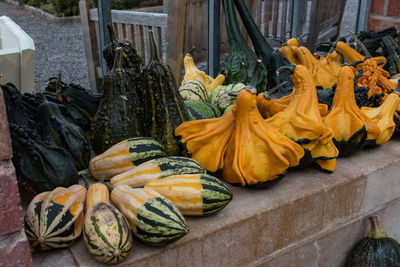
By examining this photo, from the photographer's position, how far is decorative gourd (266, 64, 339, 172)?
1718mm

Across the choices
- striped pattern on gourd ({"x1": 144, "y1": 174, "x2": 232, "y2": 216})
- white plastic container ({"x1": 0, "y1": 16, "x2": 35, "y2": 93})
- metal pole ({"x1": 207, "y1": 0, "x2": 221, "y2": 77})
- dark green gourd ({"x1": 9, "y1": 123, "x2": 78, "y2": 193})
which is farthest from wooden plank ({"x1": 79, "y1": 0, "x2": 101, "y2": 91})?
striped pattern on gourd ({"x1": 144, "y1": 174, "x2": 232, "y2": 216})

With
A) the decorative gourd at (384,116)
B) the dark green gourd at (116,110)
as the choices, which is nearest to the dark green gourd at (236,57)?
the decorative gourd at (384,116)

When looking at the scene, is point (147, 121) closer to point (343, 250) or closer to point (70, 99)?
point (70, 99)

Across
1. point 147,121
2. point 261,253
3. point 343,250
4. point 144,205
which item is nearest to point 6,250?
point 144,205

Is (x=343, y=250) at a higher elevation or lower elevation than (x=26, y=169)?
lower

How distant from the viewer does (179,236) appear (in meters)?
1.32

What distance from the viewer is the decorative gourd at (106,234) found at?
123 cm

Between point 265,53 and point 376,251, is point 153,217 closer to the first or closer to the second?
point 376,251

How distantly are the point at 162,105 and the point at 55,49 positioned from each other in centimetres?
783

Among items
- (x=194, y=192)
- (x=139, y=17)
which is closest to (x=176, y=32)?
(x=139, y=17)

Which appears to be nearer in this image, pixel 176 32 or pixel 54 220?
pixel 54 220

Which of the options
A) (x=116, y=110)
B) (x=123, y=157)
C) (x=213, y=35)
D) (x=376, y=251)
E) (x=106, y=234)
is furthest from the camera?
(x=213, y=35)

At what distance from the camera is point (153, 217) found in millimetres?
1301

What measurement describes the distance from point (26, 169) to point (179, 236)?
0.62m
